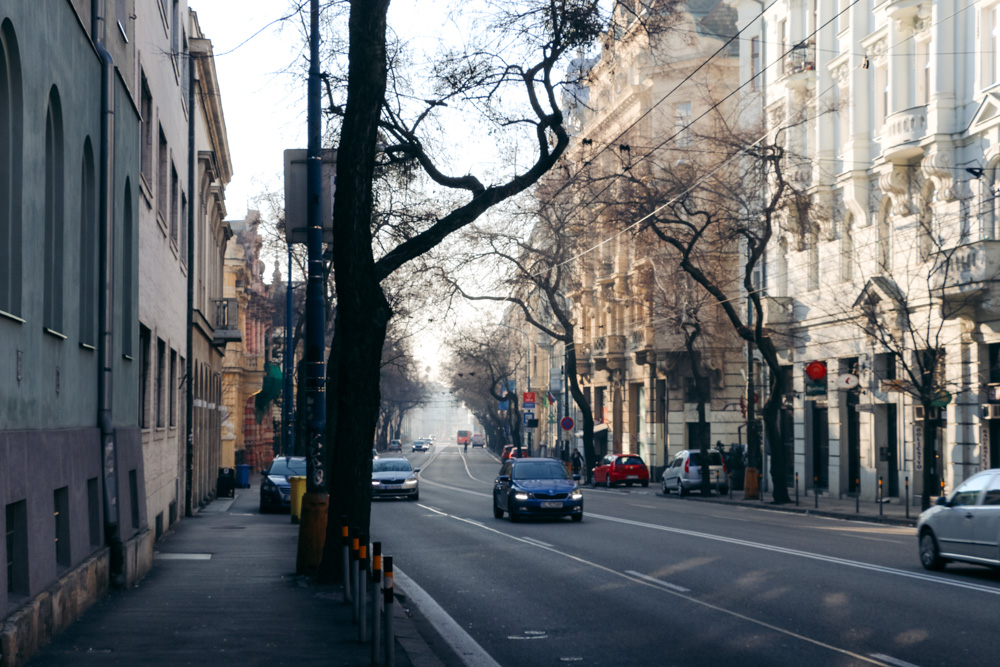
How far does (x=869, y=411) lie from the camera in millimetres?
36031

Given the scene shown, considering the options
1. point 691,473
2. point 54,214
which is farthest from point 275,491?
point 54,214

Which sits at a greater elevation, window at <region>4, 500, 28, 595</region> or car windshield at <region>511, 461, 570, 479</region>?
window at <region>4, 500, 28, 595</region>

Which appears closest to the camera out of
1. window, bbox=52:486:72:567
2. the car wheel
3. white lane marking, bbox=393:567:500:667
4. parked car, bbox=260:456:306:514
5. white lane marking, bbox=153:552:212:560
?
white lane marking, bbox=393:567:500:667

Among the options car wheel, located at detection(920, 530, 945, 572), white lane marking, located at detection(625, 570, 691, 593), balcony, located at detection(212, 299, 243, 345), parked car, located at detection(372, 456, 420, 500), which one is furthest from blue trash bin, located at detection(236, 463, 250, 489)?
car wheel, located at detection(920, 530, 945, 572)

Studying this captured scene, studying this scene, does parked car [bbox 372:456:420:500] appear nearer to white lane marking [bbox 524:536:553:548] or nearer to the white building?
the white building

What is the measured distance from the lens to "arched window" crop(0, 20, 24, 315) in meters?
8.90

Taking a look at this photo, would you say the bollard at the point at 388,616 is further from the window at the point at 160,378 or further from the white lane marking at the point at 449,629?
the window at the point at 160,378

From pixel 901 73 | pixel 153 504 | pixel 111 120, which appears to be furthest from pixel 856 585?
pixel 901 73

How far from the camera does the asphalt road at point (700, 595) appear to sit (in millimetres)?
10062

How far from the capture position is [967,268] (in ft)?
93.1

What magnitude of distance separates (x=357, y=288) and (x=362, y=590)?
435cm

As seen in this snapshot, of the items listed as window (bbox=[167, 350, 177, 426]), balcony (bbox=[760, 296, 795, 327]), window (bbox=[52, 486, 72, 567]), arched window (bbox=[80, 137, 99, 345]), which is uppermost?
balcony (bbox=[760, 296, 795, 327])

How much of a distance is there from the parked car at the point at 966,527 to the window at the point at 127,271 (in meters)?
10.7

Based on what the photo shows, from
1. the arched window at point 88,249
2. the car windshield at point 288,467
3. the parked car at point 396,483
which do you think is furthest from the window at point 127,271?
the parked car at point 396,483
